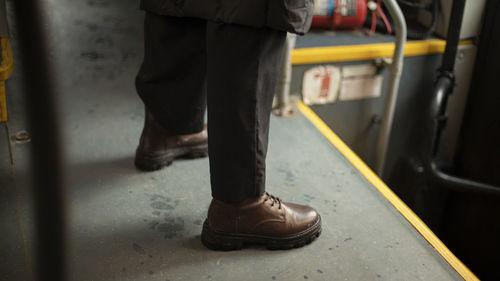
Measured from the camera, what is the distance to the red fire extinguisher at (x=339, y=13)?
2062 mm

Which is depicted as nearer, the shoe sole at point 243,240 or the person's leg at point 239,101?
the person's leg at point 239,101

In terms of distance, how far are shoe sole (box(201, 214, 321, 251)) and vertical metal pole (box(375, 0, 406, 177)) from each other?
0.95m

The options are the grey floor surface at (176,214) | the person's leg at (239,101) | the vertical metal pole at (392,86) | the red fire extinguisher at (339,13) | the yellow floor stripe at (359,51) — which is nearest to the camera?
the person's leg at (239,101)

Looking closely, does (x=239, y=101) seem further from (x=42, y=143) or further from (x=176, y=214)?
(x=42, y=143)

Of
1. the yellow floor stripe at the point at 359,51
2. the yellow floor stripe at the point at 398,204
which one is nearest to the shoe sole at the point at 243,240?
the yellow floor stripe at the point at 398,204

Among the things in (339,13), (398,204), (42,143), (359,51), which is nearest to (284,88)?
(359,51)

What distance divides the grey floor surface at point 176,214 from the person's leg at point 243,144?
0.05 meters

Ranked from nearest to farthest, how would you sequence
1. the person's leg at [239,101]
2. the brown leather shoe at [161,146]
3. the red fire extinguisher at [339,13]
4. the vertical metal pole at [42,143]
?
the vertical metal pole at [42,143] → the person's leg at [239,101] → the brown leather shoe at [161,146] → the red fire extinguisher at [339,13]

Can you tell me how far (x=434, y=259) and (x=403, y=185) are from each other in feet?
3.82

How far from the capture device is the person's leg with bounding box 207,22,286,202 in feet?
2.89

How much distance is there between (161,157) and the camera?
134cm

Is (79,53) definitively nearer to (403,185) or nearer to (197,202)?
(197,202)

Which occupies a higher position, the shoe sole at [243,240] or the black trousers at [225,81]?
the black trousers at [225,81]

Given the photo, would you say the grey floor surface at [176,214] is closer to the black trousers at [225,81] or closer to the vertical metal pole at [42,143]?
the black trousers at [225,81]
